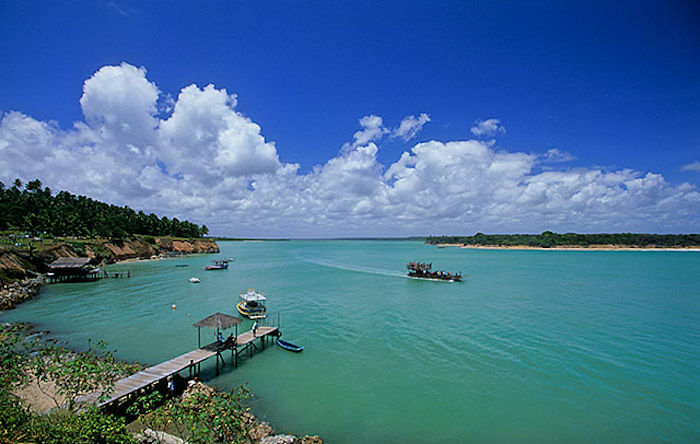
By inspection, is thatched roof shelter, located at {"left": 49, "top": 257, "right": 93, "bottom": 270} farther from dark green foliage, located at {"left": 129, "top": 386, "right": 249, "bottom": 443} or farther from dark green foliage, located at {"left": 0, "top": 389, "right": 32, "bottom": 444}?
dark green foliage, located at {"left": 0, "top": 389, "right": 32, "bottom": 444}

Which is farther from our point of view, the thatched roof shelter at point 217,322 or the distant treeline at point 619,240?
the distant treeline at point 619,240

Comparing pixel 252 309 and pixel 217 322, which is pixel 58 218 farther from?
pixel 217 322

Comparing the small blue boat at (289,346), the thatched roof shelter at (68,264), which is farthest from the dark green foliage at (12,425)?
the thatched roof shelter at (68,264)

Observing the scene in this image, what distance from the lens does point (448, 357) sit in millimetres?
19781

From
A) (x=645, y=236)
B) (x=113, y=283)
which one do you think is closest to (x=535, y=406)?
(x=113, y=283)

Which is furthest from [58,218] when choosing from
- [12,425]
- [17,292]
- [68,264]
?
[12,425]

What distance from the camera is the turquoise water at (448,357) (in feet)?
43.8

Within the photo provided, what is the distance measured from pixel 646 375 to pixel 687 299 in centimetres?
3011

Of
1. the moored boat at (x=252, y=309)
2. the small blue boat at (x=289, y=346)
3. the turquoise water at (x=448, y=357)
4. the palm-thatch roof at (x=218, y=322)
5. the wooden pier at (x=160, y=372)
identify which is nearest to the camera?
the wooden pier at (x=160, y=372)

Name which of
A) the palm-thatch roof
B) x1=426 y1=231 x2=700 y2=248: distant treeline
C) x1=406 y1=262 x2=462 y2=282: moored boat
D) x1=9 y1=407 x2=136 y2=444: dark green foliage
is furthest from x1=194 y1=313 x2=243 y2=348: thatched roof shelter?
x1=426 y1=231 x2=700 y2=248: distant treeline

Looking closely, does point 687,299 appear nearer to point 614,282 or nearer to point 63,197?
point 614,282

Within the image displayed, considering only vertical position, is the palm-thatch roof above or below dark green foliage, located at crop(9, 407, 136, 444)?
below

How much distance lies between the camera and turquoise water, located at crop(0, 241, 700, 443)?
43.8 feet

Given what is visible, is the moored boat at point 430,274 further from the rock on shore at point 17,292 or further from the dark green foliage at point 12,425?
the dark green foliage at point 12,425
